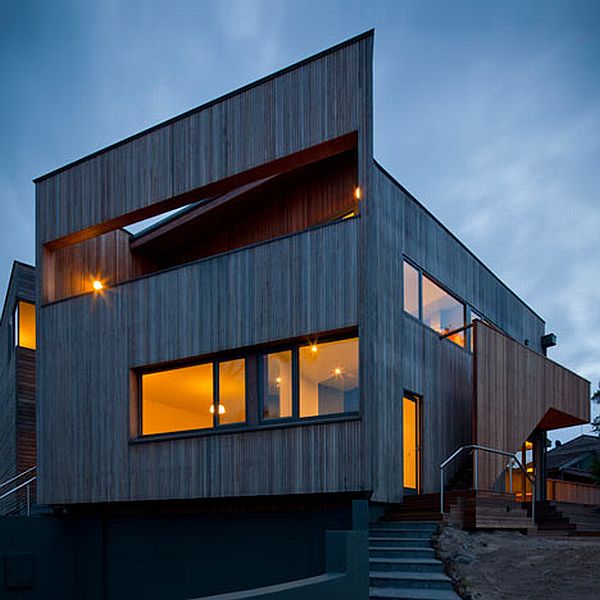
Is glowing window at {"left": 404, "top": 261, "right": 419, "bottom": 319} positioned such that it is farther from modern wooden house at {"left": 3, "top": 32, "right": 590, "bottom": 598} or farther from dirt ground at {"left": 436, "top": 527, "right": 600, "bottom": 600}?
dirt ground at {"left": 436, "top": 527, "right": 600, "bottom": 600}

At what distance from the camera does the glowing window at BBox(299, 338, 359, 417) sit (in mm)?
10703

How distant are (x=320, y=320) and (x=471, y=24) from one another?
7530 centimetres

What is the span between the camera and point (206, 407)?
12086 mm

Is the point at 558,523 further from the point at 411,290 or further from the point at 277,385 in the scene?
the point at 277,385

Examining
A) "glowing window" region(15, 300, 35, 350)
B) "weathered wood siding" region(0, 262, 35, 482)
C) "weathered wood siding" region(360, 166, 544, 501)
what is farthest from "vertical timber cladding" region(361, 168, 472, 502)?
"glowing window" region(15, 300, 35, 350)

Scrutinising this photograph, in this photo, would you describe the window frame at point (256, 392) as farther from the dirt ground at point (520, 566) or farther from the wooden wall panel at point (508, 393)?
the wooden wall panel at point (508, 393)

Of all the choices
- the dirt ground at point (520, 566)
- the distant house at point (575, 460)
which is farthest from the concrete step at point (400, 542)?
the distant house at point (575, 460)

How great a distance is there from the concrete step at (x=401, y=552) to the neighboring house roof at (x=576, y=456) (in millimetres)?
18007

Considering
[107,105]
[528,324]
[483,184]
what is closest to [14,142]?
[107,105]

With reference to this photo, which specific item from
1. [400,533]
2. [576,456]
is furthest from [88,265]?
[576,456]

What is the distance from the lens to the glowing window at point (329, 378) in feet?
35.1

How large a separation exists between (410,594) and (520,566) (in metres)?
1.44

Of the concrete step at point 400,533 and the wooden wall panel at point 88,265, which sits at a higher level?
the wooden wall panel at point 88,265

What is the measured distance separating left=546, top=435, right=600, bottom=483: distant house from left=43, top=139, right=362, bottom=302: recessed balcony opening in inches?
607
